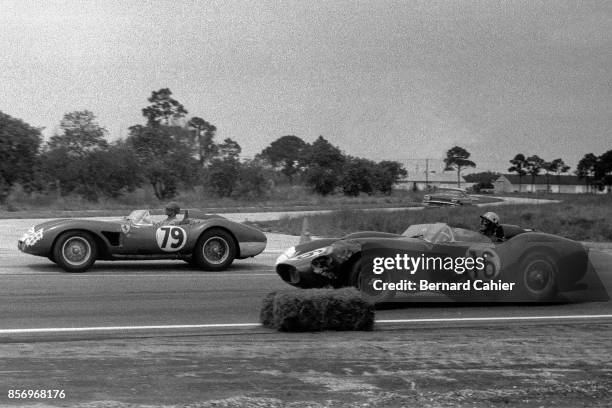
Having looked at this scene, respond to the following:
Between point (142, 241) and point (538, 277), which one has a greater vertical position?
point (142, 241)

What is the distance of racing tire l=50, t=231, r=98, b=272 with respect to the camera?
1325cm

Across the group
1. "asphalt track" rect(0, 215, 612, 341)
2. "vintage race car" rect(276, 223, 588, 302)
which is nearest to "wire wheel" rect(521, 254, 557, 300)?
"vintage race car" rect(276, 223, 588, 302)

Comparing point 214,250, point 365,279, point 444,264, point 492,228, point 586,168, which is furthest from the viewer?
point 586,168

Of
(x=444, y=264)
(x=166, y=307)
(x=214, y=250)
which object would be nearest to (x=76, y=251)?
(x=214, y=250)

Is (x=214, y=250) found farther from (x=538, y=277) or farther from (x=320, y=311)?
(x=320, y=311)

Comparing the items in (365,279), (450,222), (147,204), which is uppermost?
(147,204)

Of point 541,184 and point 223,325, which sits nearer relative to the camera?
point 223,325

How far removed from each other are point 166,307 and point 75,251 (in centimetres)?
414

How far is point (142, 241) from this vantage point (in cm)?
1385

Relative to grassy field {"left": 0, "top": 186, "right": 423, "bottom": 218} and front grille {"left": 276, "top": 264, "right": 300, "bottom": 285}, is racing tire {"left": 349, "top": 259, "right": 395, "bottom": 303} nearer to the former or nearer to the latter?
front grille {"left": 276, "top": 264, "right": 300, "bottom": 285}

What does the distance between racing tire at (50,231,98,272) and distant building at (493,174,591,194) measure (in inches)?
4482

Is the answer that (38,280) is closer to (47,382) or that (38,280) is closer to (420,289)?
(420,289)

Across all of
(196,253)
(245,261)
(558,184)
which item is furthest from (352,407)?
(558,184)

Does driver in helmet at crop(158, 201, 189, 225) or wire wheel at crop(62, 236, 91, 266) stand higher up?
driver in helmet at crop(158, 201, 189, 225)
